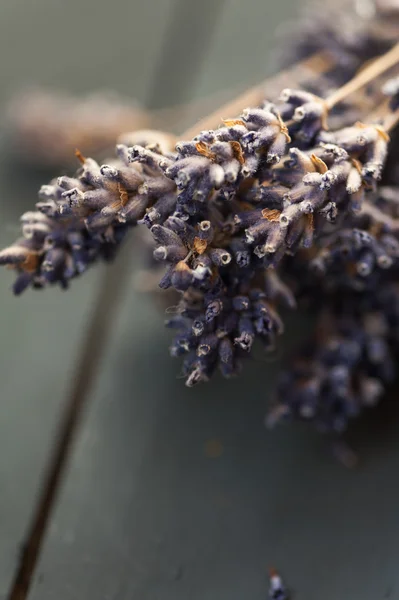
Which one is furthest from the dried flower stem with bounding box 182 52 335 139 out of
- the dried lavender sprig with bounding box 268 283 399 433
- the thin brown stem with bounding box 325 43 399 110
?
the dried lavender sprig with bounding box 268 283 399 433

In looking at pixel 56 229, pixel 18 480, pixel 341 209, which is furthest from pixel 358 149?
pixel 18 480

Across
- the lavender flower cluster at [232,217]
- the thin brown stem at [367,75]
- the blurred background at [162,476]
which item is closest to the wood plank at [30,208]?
the blurred background at [162,476]

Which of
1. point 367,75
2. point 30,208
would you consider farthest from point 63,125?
point 367,75

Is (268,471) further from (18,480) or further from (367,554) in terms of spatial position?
(18,480)

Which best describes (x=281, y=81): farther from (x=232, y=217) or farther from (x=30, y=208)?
(x=30, y=208)

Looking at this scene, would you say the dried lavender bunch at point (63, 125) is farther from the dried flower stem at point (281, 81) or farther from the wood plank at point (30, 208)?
the dried flower stem at point (281, 81)

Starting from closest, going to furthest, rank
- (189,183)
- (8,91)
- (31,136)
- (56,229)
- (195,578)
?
1. (189,183)
2. (56,229)
3. (195,578)
4. (31,136)
5. (8,91)
